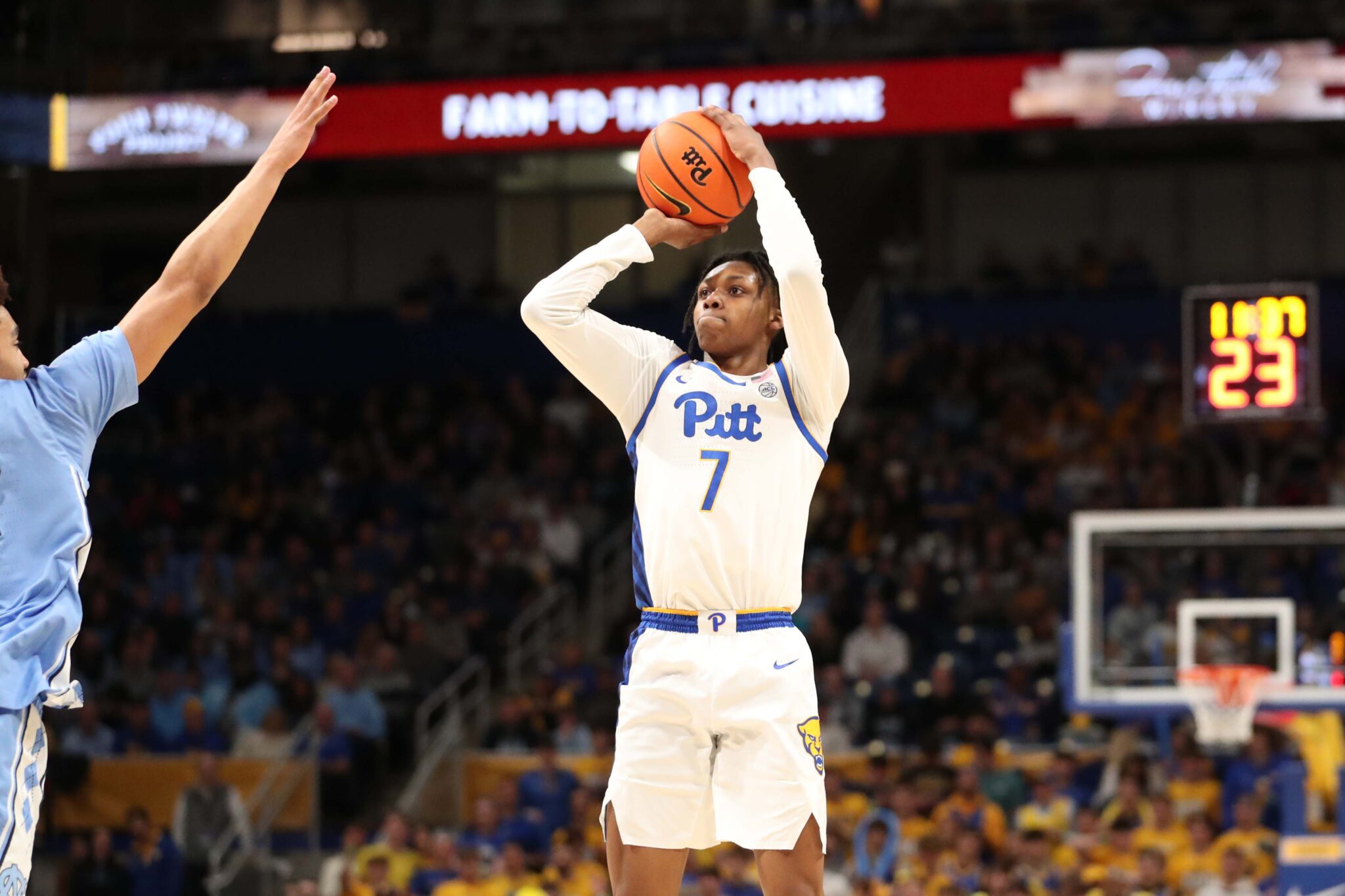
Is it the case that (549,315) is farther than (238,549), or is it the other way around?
(238,549)

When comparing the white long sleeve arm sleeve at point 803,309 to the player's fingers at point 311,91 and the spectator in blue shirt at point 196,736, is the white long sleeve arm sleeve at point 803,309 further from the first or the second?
the spectator in blue shirt at point 196,736

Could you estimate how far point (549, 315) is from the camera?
15.7 ft

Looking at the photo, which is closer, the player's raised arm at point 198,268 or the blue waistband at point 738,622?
the player's raised arm at point 198,268

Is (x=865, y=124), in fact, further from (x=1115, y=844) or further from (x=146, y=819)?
(x=146, y=819)

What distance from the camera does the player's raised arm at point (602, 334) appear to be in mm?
4797

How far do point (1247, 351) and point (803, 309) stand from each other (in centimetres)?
703

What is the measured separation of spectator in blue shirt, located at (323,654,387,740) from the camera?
14.6 m

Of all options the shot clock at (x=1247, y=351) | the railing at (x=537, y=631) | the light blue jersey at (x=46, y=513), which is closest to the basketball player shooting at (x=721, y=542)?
the light blue jersey at (x=46, y=513)

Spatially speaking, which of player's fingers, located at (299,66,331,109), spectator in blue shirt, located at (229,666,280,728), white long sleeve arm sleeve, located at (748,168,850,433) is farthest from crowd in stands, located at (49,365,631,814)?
player's fingers, located at (299,66,331,109)

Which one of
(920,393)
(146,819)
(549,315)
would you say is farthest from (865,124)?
(549,315)

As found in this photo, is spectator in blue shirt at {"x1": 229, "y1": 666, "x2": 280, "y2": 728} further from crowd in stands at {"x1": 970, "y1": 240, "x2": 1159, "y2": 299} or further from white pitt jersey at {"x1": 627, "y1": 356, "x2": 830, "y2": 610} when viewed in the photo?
white pitt jersey at {"x1": 627, "y1": 356, "x2": 830, "y2": 610}

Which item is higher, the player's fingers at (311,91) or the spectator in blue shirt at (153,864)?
the player's fingers at (311,91)

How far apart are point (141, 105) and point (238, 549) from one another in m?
4.84

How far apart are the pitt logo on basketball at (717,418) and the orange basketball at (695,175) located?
60cm
